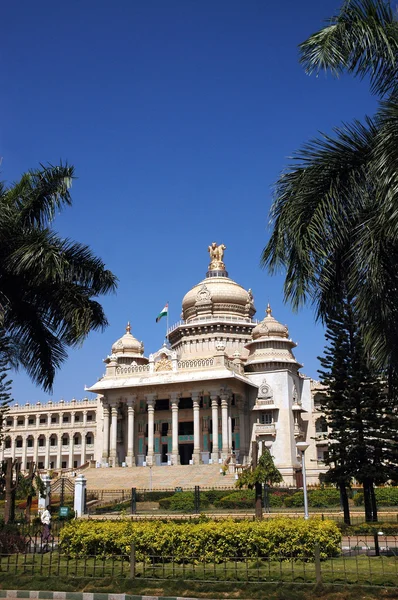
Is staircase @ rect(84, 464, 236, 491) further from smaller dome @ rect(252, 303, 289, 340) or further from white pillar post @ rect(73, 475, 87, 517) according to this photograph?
smaller dome @ rect(252, 303, 289, 340)

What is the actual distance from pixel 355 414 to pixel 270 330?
26415mm

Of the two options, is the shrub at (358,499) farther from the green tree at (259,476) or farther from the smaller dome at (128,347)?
the smaller dome at (128,347)

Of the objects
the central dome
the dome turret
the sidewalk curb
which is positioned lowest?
the sidewalk curb

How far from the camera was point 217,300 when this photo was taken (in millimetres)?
59344

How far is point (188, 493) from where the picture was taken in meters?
33.1

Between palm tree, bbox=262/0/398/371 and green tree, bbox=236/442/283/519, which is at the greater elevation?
palm tree, bbox=262/0/398/371

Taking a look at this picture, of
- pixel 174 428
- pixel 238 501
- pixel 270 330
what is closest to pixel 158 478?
pixel 174 428

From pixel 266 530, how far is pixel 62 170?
10.5 meters

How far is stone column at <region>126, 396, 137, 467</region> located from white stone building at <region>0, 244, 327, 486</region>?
0.08 metres

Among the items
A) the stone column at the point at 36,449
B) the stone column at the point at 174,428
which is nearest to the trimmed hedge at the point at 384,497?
the stone column at the point at 174,428

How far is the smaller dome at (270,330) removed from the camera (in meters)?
53.0

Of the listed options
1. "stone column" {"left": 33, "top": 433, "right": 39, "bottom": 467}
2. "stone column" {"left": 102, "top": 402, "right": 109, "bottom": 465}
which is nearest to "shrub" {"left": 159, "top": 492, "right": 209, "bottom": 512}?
"stone column" {"left": 102, "top": 402, "right": 109, "bottom": 465}

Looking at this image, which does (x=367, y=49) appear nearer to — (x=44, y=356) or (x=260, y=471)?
(x=44, y=356)

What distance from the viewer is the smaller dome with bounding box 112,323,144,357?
58.5 metres
